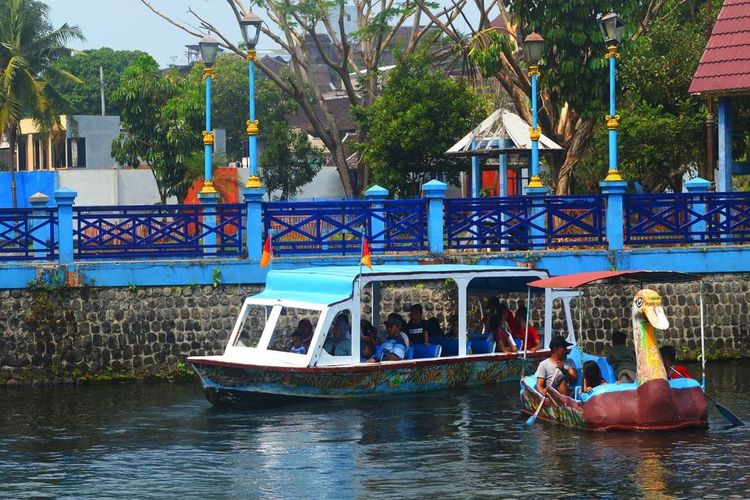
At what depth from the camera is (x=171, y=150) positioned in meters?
47.1

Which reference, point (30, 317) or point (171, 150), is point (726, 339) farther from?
point (171, 150)

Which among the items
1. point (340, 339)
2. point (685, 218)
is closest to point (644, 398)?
point (340, 339)

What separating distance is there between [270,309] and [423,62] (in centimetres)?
1840

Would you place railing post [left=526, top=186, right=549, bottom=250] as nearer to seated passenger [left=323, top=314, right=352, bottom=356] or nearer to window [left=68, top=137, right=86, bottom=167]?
seated passenger [left=323, top=314, right=352, bottom=356]

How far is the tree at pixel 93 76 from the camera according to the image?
7750 cm

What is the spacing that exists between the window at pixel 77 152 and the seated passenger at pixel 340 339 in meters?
37.6

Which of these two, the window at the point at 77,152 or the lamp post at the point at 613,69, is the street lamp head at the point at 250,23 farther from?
the window at the point at 77,152

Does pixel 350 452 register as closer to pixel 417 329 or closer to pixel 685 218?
pixel 417 329

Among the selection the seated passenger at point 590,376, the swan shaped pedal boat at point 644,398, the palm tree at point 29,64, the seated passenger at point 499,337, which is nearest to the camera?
the swan shaped pedal boat at point 644,398

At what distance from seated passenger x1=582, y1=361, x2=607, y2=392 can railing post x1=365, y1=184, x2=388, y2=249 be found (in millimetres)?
6516

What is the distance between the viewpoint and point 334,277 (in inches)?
798

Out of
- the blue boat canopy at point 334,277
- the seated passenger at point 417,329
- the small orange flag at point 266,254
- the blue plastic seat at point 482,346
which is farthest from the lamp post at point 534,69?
the small orange flag at point 266,254

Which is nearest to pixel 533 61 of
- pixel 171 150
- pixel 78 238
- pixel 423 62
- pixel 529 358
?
pixel 529 358

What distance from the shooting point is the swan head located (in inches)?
665
